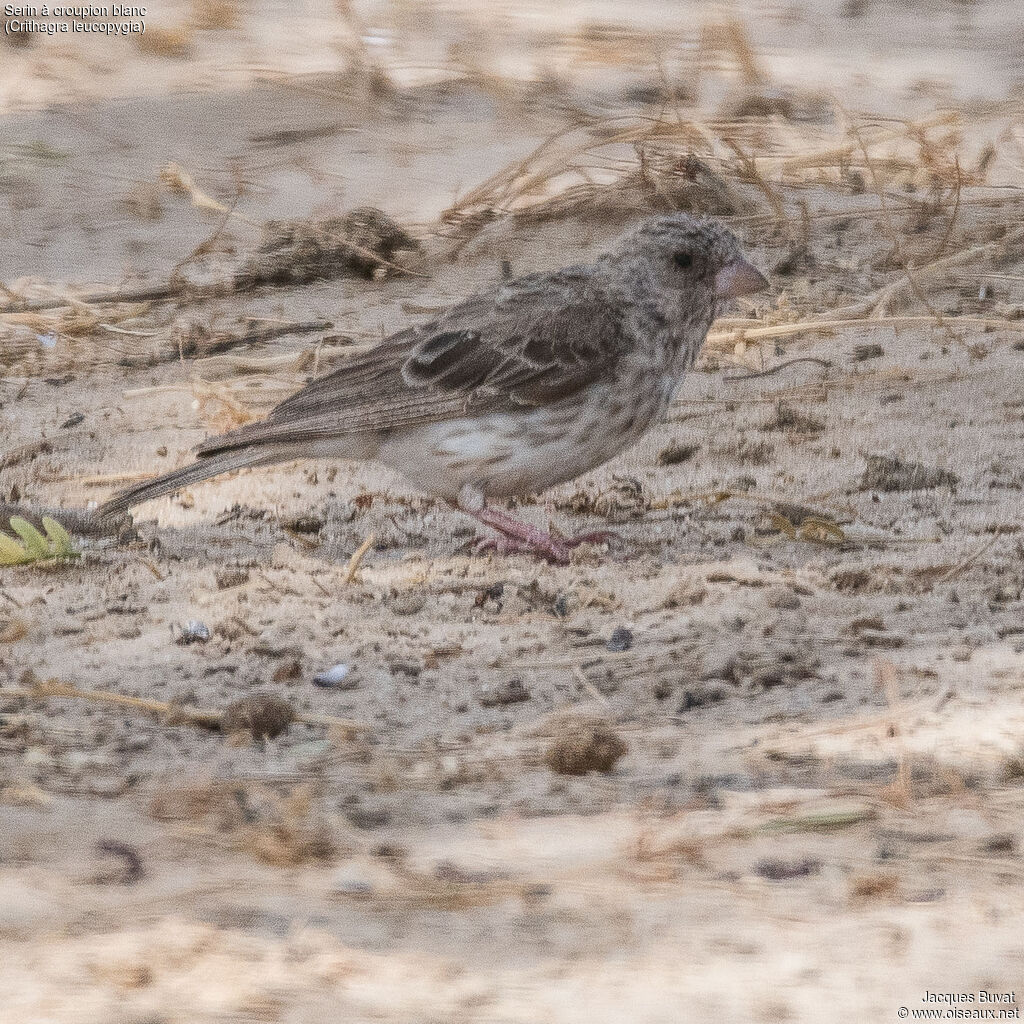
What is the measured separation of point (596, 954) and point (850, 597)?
166 centimetres

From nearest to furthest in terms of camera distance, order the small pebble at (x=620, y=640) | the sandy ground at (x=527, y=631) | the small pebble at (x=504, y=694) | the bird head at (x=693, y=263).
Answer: the sandy ground at (x=527, y=631), the small pebble at (x=504, y=694), the small pebble at (x=620, y=640), the bird head at (x=693, y=263)

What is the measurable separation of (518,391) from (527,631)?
892 mm

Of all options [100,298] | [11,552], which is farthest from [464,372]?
[100,298]

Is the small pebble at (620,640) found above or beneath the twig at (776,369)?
beneath

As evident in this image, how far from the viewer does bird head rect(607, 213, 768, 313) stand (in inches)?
188

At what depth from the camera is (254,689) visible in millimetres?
3674

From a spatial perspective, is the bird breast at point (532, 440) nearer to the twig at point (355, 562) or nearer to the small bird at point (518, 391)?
the small bird at point (518, 391)

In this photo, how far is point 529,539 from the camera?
4.50 meters

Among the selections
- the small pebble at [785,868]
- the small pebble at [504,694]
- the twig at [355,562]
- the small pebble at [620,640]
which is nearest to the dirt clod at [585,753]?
the small pebble at [504,694]

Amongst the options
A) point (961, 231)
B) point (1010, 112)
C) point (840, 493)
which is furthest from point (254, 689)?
point (1010, 112)

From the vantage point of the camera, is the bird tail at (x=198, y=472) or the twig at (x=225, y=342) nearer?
the bird tail at (x=198, y=472)

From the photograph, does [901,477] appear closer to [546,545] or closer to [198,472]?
[546,545]

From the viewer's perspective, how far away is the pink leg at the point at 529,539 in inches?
176

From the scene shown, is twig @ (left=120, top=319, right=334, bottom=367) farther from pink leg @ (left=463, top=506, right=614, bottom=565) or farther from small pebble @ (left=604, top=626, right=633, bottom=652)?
small pebble @ (left=604, top=626, right=633, bottom=652)
